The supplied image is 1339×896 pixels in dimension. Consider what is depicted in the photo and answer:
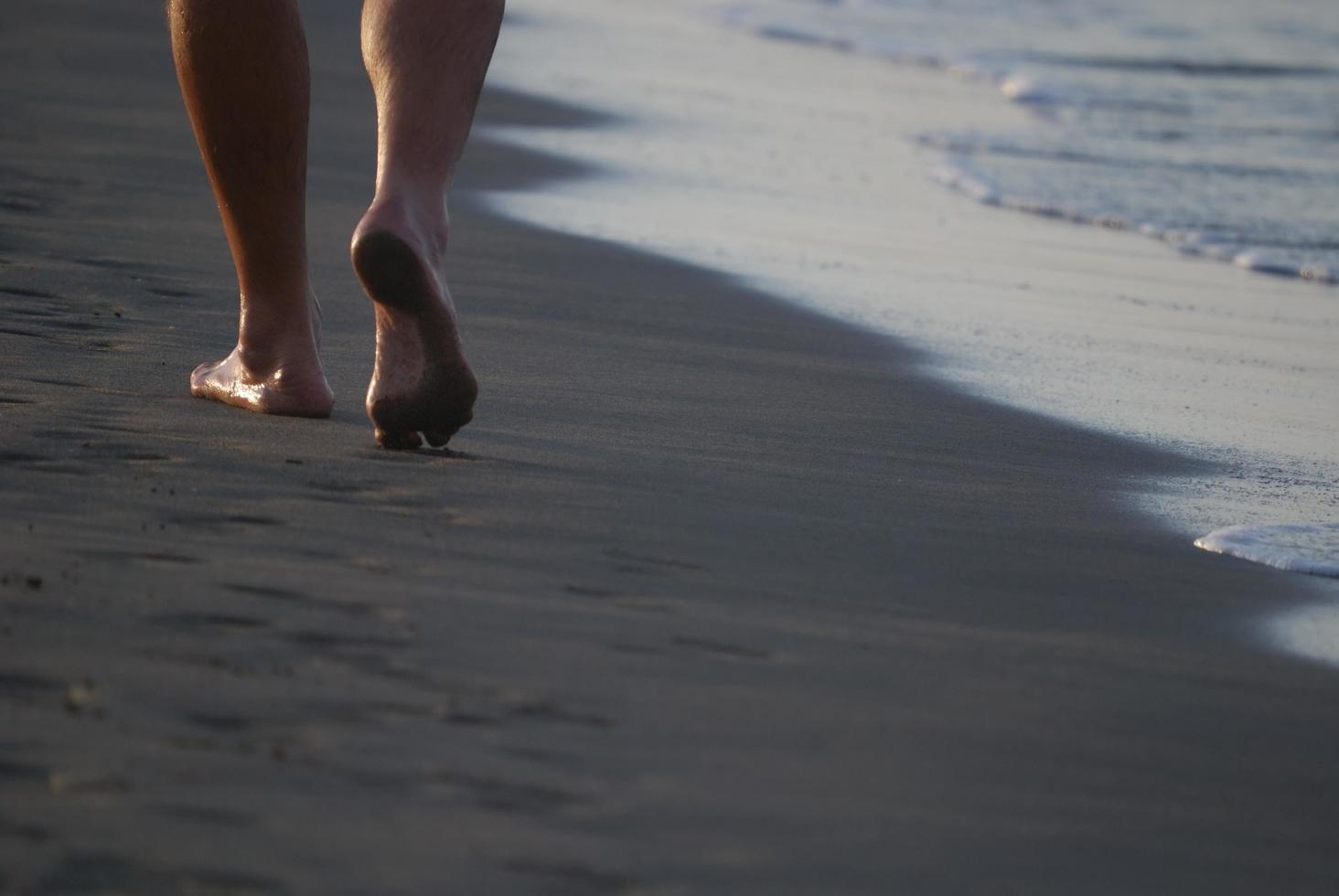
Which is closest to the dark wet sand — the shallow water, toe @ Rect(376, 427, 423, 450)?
toe @ Rect(376, 427, 423, 450)

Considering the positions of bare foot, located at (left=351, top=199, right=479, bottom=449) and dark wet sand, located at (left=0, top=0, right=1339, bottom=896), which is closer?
dark wet sand, located at (left=0, top=0, right=1339, bottom=896)

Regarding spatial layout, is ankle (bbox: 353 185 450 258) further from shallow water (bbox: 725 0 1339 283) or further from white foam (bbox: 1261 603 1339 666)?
shallow water (bbox: 725 0 1339 283)

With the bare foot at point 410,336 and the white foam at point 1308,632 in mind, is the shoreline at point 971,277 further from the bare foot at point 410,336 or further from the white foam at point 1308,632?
the bare foot at point 410,336

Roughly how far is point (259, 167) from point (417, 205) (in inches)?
12.5

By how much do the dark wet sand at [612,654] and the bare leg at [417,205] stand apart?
87 mm

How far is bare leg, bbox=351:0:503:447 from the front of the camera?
252 cm

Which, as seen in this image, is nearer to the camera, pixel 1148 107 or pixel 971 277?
pixel 971 277

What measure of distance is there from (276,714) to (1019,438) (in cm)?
186

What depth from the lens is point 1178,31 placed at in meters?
13.9

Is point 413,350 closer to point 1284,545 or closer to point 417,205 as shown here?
point 417,205

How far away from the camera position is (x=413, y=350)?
2.54 m

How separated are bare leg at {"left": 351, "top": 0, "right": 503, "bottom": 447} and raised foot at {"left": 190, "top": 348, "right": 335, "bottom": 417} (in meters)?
0.19

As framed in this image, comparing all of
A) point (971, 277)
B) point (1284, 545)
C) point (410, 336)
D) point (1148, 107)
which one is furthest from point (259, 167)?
point (1148, 107)

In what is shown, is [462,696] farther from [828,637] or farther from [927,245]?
[927,245]
